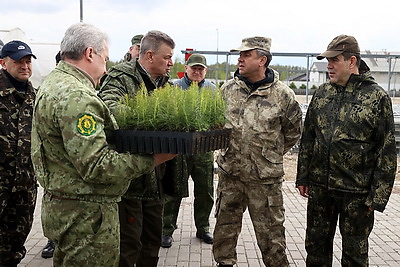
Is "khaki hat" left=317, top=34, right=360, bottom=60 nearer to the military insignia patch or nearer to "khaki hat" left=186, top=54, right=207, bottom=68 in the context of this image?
the military insignia patch

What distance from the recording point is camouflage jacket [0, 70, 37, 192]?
3.98 meters

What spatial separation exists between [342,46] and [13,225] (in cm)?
340

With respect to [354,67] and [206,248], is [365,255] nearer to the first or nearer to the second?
[354,67]

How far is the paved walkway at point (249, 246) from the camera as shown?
4.62 meters

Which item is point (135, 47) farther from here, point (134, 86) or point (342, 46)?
point (342, 46)

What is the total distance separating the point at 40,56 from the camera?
41.0 ft

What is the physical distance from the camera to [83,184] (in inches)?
94.7

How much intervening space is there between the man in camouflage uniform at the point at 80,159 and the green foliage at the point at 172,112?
152mm

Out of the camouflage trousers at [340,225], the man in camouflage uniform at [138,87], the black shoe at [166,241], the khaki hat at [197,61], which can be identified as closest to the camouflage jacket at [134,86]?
the man in camouflage uniform at [138,87]

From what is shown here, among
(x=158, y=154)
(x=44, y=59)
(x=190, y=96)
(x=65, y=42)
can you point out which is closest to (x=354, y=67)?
(x=190, y=96)

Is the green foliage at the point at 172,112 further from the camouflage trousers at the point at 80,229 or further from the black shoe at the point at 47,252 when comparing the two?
the black shoe at the point at 47,252

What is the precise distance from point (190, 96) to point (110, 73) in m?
1.08

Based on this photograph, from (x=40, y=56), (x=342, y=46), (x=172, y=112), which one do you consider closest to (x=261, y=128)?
(x=342, y=46)

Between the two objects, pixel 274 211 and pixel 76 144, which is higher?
pixel 76 144
